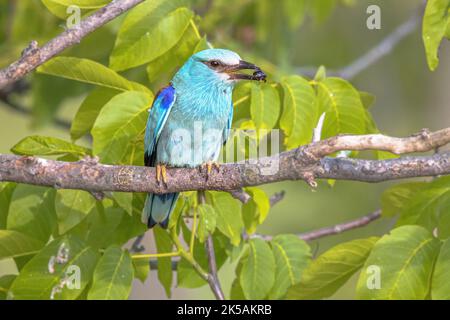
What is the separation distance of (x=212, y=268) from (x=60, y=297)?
2.62 feet

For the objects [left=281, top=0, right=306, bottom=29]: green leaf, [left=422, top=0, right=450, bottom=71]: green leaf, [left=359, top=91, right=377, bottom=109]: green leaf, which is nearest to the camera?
[left=422, top=0, right=450, bottom=71]: green leaf

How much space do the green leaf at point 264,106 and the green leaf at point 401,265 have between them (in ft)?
2.53

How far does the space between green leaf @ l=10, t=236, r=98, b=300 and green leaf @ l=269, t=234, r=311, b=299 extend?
946mm

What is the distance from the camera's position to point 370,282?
10.6ft

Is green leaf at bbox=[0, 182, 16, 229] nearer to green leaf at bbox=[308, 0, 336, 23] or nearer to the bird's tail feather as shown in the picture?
the bird's tail feather

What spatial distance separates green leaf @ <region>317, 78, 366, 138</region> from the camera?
3.69m

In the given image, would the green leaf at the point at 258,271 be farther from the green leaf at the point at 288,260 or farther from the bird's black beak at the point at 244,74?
the bird's black beak at the point at 244,74

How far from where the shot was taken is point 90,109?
3.80 m

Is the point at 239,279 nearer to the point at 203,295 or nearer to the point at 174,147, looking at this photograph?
the point at 174,147

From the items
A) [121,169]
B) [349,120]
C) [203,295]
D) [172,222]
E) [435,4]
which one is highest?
[435,4]

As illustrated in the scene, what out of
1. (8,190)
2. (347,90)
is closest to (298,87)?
(347,90)

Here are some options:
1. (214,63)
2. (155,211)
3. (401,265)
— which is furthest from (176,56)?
(401,265)

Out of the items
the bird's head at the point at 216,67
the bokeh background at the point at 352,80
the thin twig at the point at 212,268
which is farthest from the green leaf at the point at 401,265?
the bokeh background at the point at 352,80

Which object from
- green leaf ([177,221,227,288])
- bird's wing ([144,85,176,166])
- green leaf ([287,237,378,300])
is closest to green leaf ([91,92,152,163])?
bird's wing ([144,85,176,166])
